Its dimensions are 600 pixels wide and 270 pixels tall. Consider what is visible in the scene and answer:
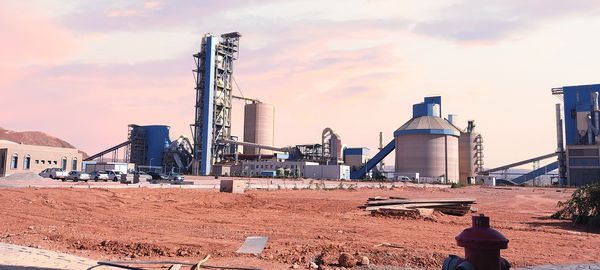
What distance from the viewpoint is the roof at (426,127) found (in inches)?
3408

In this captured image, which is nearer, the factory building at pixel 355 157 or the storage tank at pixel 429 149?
the storage tank at pixel 429 149

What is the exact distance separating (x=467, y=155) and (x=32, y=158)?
277 feet

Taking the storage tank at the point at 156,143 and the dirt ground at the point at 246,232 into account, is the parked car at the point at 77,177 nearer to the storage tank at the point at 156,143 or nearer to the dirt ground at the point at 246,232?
the dirt ground at the point at 246,232

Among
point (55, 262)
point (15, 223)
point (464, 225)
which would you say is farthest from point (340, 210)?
point (55, 262)

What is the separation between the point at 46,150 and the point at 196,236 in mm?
74470

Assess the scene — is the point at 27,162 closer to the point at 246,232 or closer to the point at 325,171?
the point at 325,171

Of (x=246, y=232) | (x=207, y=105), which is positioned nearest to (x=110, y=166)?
(x=207, y=105)

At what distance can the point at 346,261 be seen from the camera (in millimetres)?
8719

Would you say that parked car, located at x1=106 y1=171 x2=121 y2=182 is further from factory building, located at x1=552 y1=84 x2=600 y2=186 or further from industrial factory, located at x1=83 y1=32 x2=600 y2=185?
factory building, located at x1=552 y1=84 x2=600 y2=186

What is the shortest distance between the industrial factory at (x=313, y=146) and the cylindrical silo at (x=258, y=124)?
0.23m

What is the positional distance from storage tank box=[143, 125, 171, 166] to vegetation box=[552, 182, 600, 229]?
267 feet

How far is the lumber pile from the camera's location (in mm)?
19547

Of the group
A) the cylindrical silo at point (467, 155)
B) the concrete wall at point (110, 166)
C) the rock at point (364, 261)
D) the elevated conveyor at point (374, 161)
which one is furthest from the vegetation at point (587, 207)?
the cylindrical silo at point (467, 155)

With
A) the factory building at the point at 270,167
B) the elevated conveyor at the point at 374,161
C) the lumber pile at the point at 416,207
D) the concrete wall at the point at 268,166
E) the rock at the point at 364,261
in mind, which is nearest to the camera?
the rock at the point at 364,261
